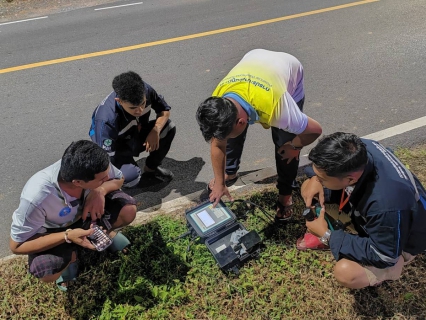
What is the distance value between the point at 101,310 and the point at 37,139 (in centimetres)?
253

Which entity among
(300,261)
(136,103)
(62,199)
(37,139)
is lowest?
(300,261)

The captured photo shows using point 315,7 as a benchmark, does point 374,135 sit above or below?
below

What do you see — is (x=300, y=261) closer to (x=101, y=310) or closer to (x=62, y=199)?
(x=101, y=310)

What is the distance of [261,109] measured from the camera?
8.74ft

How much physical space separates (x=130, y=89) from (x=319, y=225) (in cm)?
183

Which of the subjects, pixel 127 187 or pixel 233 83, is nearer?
pixel 233 83

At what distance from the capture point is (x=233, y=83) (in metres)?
→ 2.79

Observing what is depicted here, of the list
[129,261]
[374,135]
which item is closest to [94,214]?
[129,261]

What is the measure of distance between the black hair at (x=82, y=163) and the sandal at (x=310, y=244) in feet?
5.67

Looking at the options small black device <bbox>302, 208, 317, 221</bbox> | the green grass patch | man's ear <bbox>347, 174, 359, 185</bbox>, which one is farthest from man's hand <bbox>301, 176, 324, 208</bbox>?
man's ear <bbox>347, 174, 359, 185</bbox>

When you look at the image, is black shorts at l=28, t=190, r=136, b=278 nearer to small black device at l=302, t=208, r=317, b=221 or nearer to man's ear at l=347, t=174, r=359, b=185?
small black device at l=302, t=208, r=317, b=221

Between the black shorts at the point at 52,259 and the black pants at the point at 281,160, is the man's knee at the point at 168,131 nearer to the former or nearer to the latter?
the black pants at the point at 281,160

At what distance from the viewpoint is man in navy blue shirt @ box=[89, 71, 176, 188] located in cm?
320

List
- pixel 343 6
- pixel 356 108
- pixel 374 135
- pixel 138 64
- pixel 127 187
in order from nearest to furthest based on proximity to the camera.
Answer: pixel 127 187, pixel 374 135, pixel 356 108, pixel 138 64, pixel 343 6
